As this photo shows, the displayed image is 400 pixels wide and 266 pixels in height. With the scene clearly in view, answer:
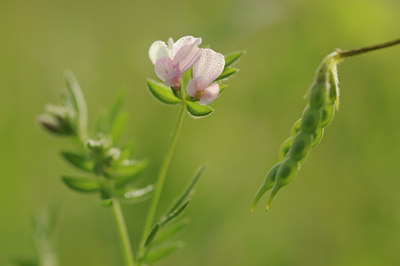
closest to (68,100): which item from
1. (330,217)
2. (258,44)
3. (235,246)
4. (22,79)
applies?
(235,246)

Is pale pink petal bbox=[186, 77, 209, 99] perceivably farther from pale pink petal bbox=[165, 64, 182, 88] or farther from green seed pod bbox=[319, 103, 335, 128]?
green seed pod bbox=[319, 103, 335, 128]

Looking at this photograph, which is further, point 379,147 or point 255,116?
point 255,116

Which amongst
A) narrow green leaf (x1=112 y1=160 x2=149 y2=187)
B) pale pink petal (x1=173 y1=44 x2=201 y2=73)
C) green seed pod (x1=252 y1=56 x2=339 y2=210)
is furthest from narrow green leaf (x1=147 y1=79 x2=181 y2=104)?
green seed pod (x1=252 y1=56 x2=339 y2=210)

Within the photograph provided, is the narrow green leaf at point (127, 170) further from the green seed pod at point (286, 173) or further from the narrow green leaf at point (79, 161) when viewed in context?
the green seed pod at point (286, 173)

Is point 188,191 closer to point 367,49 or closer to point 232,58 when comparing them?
point 232,58

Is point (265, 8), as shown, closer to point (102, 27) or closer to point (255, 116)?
point (255, 116)

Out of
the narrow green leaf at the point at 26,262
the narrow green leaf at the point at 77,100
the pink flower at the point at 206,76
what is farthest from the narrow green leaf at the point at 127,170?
the narrow green leaf at the point at 26,262
